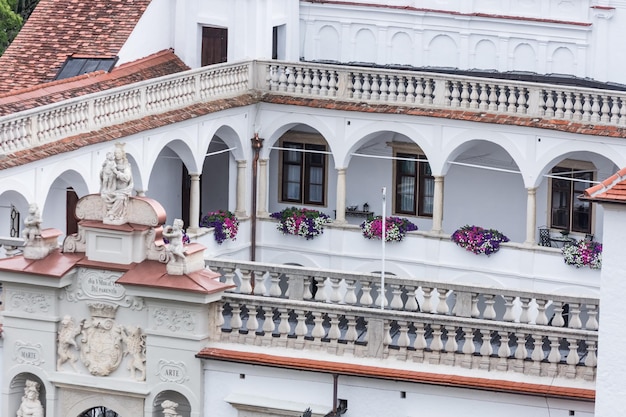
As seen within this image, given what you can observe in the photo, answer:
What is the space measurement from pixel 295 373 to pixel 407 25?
2430 centimetres

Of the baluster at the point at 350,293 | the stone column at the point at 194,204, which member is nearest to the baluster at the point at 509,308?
the baluster at the point at 350,293

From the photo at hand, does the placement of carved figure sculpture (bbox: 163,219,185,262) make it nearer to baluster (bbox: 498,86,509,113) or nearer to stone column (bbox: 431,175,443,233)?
baluster (bbox: 498,86,509,113)

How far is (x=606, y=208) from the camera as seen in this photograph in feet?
139

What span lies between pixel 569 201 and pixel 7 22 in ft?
64.2

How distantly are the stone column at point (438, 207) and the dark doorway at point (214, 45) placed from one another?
238 inches

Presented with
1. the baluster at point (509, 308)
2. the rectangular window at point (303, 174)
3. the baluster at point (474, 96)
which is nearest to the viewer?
the baluster at point (509, 308)

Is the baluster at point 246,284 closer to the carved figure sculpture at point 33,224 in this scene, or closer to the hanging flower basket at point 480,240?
the carved figure sculpture at point 33,224

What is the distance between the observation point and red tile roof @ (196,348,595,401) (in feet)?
146

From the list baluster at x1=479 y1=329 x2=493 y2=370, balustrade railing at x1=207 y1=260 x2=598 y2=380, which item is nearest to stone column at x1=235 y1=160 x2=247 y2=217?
balustrade railing at x1=207 y1=260 x2=598 y2=380

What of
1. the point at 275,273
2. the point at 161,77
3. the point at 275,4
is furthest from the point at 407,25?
the point at 275,273

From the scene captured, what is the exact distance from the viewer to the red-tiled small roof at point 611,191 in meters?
42.2

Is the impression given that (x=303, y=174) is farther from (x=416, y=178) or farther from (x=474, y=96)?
(x=474, y=96)

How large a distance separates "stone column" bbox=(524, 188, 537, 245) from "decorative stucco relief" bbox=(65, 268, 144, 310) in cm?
2000

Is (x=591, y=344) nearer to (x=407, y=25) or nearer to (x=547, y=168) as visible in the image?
(x=547, y=168)
